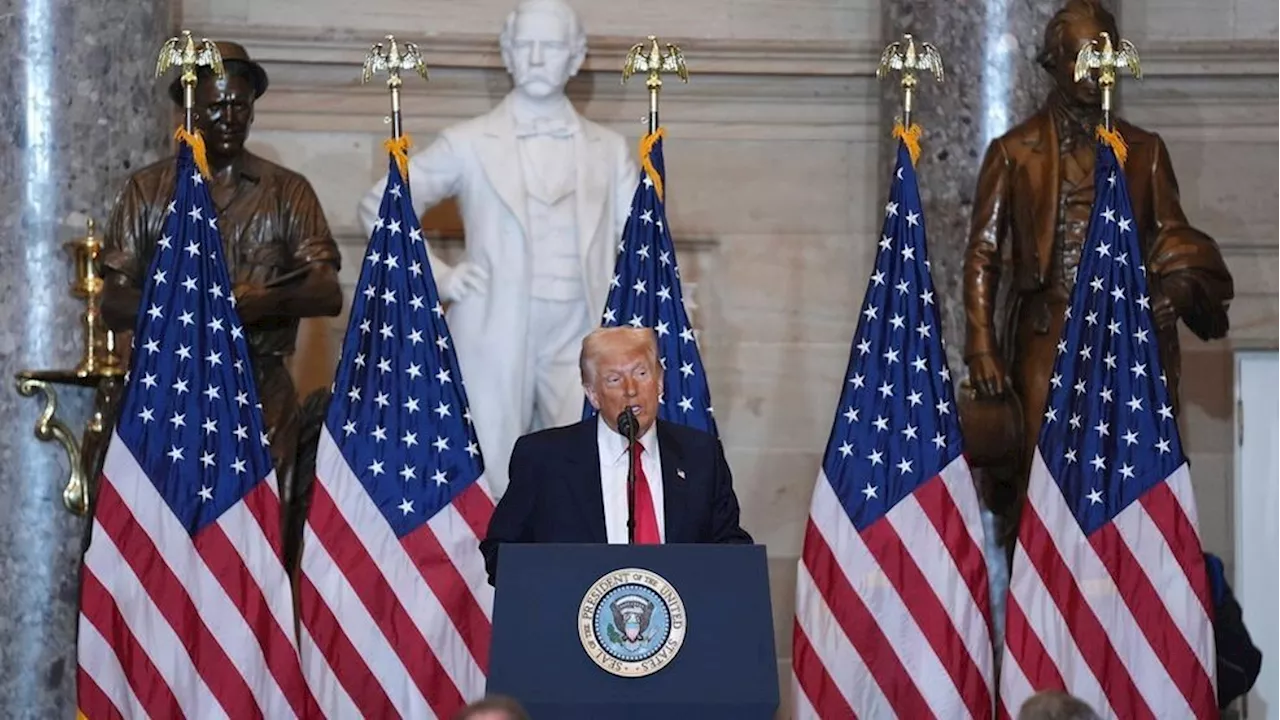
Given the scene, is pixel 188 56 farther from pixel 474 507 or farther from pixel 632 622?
pixel 632 622

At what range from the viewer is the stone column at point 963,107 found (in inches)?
366

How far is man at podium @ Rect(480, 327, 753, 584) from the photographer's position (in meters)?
6.12

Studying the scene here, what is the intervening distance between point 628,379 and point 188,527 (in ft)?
8.26

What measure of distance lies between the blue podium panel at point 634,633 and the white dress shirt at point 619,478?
79 cm

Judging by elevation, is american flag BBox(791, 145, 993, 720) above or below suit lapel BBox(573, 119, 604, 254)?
below

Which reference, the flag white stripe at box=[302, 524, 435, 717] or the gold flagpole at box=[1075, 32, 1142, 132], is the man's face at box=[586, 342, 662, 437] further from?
the gold flagpole at box=[1075, 32, 1142, 132]

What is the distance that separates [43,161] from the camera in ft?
29.6

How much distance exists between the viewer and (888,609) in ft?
26.8

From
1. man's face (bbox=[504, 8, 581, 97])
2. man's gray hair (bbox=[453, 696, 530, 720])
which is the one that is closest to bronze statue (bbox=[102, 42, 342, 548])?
man's face (bbox=[504, 8, 581, 97])

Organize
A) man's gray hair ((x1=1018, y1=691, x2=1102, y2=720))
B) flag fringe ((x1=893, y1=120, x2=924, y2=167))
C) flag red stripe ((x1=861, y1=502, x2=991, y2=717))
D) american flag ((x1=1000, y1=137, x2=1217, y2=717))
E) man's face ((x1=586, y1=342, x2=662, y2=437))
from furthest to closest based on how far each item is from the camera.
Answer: flag fringe ((x1=893, y1=120, x2=924, y2=167)), flag red stripe ((x1=861, y1=502, x2=991, y2=717)), american flag ((x1=1000, y1=137, x2=1217, y2=717)), man's face ((x1=586, y1=342, x2=662, y2=437)), man's gray hair ((x1=1018, y1=691, x2=1102, y2=720))

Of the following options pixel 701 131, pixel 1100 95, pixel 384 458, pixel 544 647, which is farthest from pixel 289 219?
pixel 544 647

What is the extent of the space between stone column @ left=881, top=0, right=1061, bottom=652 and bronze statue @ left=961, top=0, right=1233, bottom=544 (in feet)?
1.64

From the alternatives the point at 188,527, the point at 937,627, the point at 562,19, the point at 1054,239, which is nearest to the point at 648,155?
the point at 562,19

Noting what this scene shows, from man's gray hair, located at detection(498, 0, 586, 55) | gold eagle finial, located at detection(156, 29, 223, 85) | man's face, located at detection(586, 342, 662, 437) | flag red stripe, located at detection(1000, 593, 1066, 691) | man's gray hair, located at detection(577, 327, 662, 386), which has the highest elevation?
man's gray hair, located at detection(498, 0, 586, 55)
